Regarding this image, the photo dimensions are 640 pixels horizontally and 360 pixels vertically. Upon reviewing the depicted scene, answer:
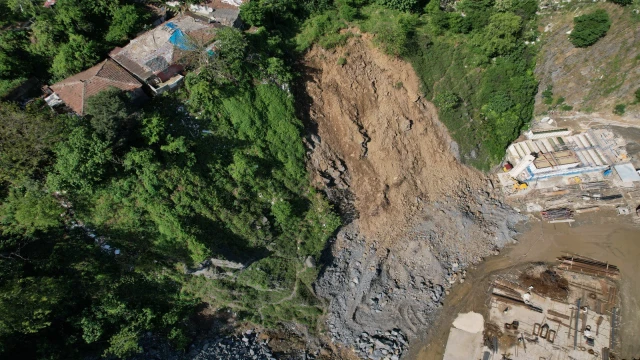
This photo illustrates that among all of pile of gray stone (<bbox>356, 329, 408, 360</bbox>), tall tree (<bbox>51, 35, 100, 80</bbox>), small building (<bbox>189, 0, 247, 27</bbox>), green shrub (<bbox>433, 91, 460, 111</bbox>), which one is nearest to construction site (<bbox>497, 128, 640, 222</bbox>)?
green shrub (<bbox>433, 91, 460, 111</bbox>)

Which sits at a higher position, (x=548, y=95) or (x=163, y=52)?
(x=548, y=95)

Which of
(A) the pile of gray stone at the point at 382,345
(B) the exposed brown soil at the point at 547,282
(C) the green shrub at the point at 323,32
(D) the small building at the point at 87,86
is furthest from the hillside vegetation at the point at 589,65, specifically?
(D) the small building at the point at 87,86

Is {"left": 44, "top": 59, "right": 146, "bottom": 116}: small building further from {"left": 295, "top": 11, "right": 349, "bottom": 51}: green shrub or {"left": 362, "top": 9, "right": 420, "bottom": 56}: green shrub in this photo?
{"left": 362, "top": 9, "right": 420, "bottom": 56}: green shrub

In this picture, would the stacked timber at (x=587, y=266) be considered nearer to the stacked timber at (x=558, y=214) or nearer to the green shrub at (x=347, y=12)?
the stacked timber at (x=558, y=214)

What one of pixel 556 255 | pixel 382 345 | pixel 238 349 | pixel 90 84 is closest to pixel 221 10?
pixel 90 84

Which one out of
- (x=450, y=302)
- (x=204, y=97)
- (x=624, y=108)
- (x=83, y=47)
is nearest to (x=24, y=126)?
(x=83, y=47)

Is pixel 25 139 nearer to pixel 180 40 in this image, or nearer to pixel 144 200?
pixel 144 200
